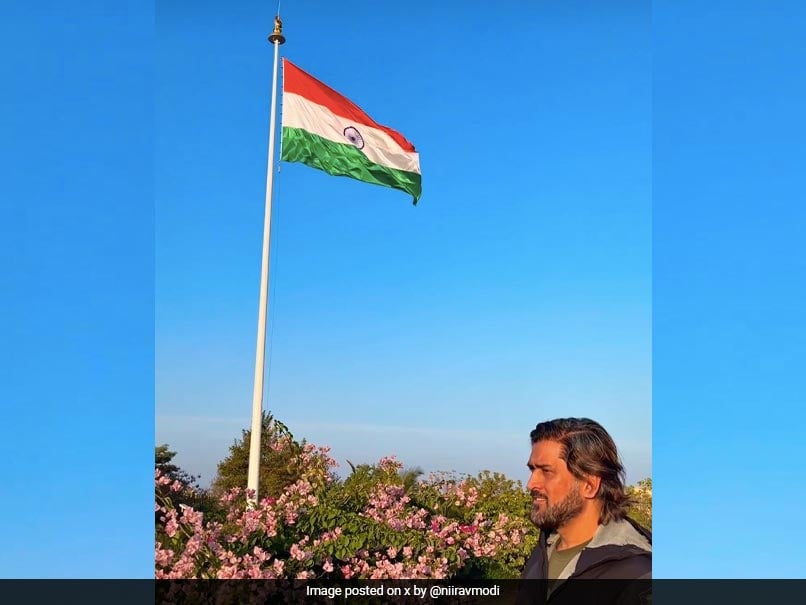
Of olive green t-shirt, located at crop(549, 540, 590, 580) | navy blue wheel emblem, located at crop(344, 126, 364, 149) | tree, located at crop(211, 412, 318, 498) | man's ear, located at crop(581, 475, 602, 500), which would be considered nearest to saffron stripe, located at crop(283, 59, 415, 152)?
→ navy blue wheel emblem, located at crop(344, 126, 364, 149)

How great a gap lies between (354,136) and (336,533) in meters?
4.42

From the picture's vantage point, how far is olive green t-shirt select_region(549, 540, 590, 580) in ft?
15.0

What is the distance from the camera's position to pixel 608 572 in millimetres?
4238

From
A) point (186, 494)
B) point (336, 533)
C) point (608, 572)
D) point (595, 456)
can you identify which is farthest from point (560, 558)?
point (186, 494)

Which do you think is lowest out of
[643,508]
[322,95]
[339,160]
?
[643,508]

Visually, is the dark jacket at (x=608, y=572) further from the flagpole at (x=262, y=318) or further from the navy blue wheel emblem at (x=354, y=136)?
the navy blue wheel emblem at (x=354, y=136)

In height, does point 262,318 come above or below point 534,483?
above

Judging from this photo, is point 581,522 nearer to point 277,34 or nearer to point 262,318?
point 262,318

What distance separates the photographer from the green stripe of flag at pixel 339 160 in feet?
23.4

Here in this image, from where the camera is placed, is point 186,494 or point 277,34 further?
point 277,34

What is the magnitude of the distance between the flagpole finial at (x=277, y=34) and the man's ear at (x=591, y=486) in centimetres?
542

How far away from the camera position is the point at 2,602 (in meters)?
4.91

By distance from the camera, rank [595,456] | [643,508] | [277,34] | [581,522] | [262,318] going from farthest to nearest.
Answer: [643,508]
[277,34]
[262,318]
[595,456]
[581,522]

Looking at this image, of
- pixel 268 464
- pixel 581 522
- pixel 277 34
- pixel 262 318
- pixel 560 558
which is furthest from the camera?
pixel 268 464
